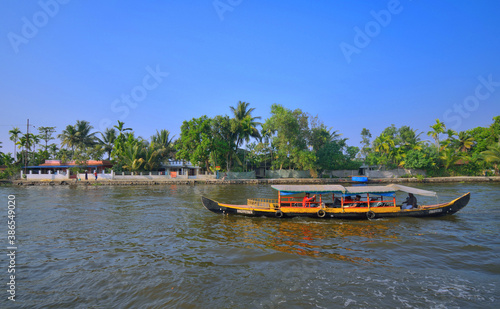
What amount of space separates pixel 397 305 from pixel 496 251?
22.4ft

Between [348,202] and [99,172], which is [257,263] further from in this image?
[99,172]

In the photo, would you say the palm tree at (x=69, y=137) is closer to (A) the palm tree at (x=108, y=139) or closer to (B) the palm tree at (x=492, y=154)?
(A) the palm tree at (x=108, y=139)

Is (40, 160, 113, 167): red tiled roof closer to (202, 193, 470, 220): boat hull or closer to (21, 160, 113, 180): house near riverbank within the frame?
(21, 160, 113, 180): house near riverbank

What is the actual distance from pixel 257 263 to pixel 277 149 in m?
38.5

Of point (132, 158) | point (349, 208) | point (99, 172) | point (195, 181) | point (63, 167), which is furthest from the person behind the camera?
point (99, 172)

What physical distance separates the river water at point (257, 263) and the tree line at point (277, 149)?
2817cm

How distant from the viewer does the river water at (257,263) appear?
660 cm

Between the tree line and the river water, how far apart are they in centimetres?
2817

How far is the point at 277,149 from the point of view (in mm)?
46719

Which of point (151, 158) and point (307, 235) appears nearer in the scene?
point (307, 235)

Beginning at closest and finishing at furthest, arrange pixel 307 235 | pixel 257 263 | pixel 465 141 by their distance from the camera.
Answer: pixel 257 263 < pixel 307 235 < pixel 465 141

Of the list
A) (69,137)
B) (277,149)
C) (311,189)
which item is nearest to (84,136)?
(69,137)

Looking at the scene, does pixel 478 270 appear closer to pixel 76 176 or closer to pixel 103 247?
pixel 103 247

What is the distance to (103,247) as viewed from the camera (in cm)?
1052
